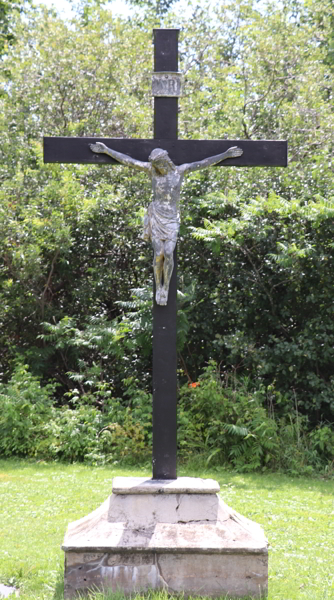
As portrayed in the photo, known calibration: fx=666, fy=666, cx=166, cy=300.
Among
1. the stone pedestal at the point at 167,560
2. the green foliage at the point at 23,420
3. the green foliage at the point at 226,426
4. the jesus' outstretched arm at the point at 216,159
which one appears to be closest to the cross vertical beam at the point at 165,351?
the jesus' outstretched arm at the point at 216,159

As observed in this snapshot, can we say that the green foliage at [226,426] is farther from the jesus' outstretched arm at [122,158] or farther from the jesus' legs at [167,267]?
the jesus' outstretched arm at [122,158]

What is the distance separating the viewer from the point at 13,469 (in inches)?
324

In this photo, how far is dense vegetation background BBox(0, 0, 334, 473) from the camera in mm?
8773

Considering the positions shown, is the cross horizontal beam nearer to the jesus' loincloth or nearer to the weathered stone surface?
the jesus' loincloth

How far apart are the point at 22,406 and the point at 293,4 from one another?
544 inches

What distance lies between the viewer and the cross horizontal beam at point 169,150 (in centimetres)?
490

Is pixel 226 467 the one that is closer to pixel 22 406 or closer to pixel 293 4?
pixel 22 406

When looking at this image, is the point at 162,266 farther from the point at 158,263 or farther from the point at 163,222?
the point at 163,222

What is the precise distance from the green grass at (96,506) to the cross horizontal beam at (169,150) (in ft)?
9.73

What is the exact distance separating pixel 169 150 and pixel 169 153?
0.02 metres

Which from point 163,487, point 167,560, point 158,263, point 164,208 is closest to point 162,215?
point 164,208

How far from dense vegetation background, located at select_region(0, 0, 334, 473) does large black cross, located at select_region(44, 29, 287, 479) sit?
3689 millimetres

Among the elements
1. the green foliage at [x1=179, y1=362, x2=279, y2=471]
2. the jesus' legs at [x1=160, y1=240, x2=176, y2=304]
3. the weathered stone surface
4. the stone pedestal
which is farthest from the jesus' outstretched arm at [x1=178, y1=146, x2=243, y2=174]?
the green foliage at [x1=179, y1=362, x2=279, y2=471]

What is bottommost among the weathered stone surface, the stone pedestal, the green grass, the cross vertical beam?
the green grass
